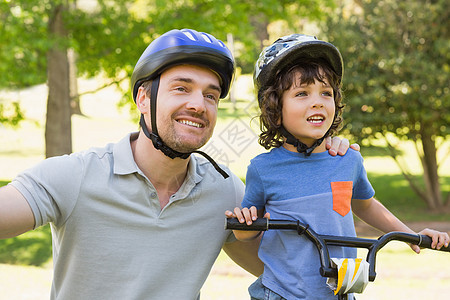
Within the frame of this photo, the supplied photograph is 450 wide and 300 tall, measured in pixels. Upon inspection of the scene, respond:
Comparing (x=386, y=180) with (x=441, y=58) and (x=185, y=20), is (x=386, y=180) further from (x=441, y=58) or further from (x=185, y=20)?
(x=185, y=20)

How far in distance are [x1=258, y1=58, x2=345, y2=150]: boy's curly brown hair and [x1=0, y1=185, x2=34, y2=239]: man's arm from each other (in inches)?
53.0

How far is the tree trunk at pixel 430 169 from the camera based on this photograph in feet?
49.0

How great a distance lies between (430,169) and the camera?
15.6 m

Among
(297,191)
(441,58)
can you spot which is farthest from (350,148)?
(441,58)

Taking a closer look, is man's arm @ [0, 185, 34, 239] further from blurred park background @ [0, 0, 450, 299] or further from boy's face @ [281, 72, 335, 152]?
blurred park background @ [0, 0, 450, 299]

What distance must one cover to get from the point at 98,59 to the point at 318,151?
12545mm

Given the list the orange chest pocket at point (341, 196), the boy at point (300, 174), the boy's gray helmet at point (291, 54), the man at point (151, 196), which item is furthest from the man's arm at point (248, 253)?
the boy's gray helmet at point (291, 54)

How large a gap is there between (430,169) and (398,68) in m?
3.77

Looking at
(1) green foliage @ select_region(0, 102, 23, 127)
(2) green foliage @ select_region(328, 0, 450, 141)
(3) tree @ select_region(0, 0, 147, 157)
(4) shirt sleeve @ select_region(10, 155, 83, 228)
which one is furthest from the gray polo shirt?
(1) green foliage @ select_region(0, 102, 23, 127)

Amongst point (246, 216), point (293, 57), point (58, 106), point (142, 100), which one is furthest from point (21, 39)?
point (246, 216)

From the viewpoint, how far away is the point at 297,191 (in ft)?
9.62

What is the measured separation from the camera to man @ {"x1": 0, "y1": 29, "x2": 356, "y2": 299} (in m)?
2.93

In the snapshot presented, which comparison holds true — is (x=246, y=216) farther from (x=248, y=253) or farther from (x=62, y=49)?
(x=62, y=49)

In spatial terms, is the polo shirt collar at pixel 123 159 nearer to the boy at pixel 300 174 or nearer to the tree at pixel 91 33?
the boy at pixel 300 174
